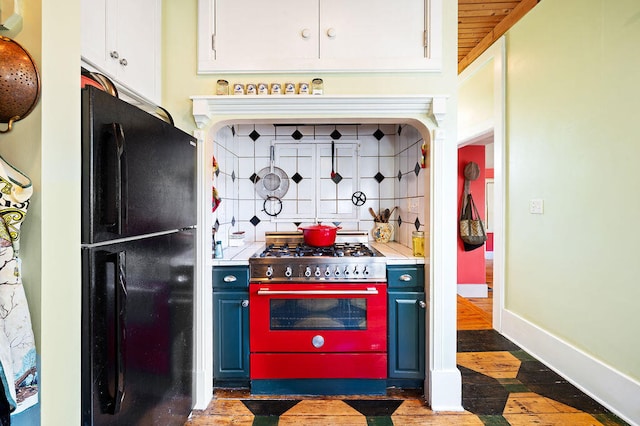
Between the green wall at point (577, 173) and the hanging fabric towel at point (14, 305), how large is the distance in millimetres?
2589

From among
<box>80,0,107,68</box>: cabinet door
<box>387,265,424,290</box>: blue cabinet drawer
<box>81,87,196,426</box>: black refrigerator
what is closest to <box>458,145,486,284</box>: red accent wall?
<box>387,265,424,290</box>: blue cabinet drawer

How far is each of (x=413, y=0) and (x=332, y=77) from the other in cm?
64

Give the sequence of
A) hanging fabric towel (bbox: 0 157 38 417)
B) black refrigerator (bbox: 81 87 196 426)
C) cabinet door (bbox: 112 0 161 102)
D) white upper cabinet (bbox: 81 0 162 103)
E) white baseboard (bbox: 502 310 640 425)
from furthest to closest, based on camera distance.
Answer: white baseboard (bbox: 502 310 640 425), cabinet door (bbox: 112 0 161 102), white upper cabinet (bbox: 81 0 162 103), black refrigerator (bbox: 81 87 196 426), hanging fabric towel (bbox: 0 157 38 417)

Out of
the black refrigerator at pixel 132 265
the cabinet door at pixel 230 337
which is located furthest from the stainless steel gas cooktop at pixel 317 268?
the black refrigerator at pixel 132 265

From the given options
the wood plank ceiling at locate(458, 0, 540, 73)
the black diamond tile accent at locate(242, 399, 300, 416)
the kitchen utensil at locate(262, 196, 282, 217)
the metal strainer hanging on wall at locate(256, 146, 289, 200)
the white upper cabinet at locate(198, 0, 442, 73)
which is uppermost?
the wood plank ceiling at locate(458, 0, 540, 73)

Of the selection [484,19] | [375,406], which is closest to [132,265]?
[375,406]

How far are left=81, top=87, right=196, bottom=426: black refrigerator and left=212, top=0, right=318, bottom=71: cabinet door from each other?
2.22 ft

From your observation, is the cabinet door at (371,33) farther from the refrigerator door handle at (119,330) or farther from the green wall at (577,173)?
the refrigerator door handle at (119,330)

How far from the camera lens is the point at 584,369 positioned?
2.02 m

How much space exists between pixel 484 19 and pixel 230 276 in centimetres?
311

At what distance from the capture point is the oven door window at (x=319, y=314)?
1.99 m

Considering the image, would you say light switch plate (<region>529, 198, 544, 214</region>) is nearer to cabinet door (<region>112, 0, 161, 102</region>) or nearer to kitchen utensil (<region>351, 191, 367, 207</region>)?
kitchen utensil (<region>351, 191, 367, 207</region>)

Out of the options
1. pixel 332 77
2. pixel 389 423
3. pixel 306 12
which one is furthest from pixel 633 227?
pixel 306 12

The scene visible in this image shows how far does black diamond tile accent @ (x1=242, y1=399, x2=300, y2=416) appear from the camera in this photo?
1.84 meters
